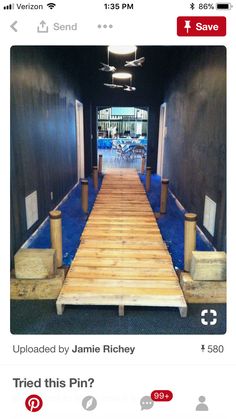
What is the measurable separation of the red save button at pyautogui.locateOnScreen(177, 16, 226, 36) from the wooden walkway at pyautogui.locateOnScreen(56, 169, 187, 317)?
1.48 m

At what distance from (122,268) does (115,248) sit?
37 cm

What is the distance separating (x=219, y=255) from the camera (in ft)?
6.54

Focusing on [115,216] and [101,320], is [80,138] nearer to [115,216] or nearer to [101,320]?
[115,216]

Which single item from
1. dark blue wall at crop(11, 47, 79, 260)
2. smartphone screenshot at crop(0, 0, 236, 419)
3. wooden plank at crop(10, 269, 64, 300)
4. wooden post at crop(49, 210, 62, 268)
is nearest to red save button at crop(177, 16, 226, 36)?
smartphone screenshot at crop(0, 0, 236, 419)

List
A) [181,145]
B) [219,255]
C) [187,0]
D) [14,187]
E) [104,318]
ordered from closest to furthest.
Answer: [187,0] < [104,318] < [219,255] < [14,187] < [181,145]

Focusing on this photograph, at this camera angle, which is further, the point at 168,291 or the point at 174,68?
the point at 174,68

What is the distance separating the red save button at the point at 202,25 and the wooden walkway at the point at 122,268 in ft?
4.87

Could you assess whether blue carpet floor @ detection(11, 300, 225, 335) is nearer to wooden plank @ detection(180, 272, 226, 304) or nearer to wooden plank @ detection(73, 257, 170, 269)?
wooden plank @ detection(180, 272, 226, 304)

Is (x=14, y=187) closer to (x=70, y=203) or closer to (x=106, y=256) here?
(x=106, y=256)

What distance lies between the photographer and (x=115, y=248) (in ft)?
8.18

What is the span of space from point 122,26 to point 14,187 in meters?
2.04
